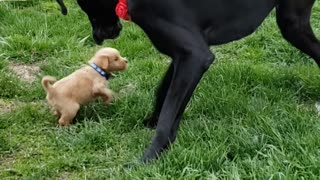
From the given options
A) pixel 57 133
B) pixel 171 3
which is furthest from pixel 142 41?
pixel 171 3

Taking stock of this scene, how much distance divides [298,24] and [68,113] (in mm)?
1555

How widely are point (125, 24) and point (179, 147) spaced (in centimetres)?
268

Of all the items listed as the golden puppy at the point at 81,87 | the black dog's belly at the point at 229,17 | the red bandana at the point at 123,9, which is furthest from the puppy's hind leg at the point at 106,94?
the black dog's belly at the point at 229,17

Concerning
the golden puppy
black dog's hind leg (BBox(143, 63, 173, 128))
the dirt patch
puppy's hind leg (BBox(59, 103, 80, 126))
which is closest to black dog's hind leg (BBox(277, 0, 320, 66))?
black dog's hind leg (BBox(143, 63, 173, 128))

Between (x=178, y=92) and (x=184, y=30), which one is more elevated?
(x=184, y=30)

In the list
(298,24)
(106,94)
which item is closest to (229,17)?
(298,24)

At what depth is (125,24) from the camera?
6.44 metres

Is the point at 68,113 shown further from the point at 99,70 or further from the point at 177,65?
the point at 177,65

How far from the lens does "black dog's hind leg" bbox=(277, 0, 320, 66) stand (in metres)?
4.59

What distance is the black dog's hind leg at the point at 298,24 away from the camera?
4.59 metres

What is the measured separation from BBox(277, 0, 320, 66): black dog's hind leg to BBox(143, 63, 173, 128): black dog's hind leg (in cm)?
77

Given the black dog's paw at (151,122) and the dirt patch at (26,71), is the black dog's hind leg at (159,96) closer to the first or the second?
the black dog's paw at (151,122)

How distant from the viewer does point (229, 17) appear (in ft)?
14.1

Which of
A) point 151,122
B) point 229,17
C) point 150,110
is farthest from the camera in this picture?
point 150,110
